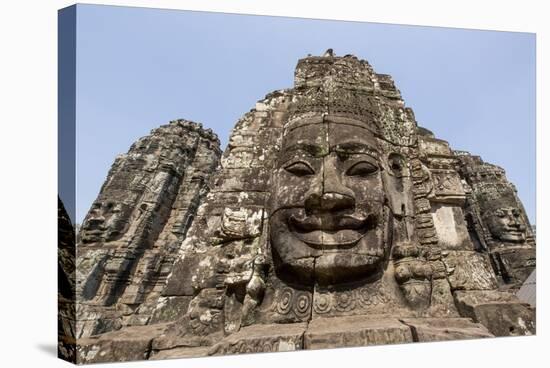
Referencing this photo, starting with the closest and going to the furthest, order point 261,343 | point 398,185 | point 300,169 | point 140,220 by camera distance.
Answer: point 261,343, point 300,169, point 398,185, point 140,220

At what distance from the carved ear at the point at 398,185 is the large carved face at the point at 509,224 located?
9052mm

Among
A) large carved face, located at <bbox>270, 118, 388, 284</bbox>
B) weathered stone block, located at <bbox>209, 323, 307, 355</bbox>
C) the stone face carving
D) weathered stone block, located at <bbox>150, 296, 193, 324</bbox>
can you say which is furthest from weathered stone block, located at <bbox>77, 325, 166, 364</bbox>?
the stone face carving

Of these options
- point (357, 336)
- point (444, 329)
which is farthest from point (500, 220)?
point (357, 336)

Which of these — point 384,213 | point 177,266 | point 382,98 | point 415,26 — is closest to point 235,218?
point 177,266

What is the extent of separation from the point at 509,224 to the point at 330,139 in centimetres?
1043

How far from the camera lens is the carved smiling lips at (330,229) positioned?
512 centimetres

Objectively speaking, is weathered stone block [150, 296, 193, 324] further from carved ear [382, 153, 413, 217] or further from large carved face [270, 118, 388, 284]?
carved ear [382, 153, 413, 217]

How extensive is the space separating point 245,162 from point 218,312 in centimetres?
220

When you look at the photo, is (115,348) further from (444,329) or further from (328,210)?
(444,329)

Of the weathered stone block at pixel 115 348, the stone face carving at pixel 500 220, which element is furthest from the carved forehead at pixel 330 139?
the stone face carving at pixel 500 220

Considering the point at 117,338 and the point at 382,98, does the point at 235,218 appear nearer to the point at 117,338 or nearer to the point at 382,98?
the point at 117,338

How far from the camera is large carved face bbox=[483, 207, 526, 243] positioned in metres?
13.7

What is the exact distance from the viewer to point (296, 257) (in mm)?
5094

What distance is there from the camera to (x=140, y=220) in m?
13.0
